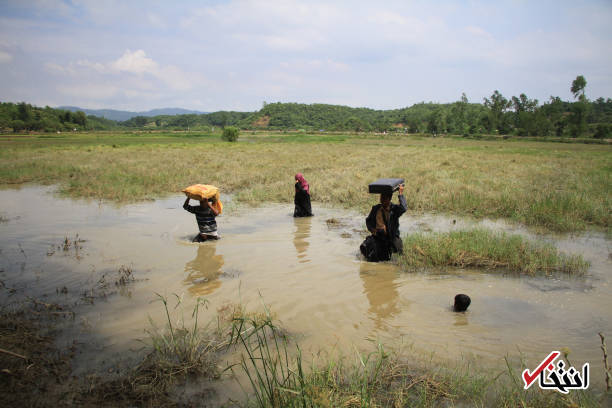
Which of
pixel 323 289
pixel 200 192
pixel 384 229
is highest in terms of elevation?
pixel 200 192

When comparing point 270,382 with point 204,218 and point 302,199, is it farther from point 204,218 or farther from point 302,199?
point 302,199

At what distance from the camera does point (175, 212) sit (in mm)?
9672

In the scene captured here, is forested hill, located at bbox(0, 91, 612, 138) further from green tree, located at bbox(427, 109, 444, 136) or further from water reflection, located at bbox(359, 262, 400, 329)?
water reflection, located at bbox(359, 262, 400, 329)

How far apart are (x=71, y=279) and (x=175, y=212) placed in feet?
15.7

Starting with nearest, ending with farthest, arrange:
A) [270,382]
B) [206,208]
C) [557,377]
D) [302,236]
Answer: [557,377] < [270,382] < [206,208] < [302,236]

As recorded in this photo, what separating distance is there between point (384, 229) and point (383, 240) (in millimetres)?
250

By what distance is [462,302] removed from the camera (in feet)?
12.9


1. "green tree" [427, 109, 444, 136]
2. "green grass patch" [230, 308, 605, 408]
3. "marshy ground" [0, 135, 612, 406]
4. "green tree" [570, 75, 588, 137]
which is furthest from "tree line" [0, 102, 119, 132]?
"green tree" [570, 75, 588, 137]

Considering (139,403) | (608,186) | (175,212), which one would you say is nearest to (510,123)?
(608,186)

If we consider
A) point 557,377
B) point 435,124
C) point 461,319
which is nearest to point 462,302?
point 461,319

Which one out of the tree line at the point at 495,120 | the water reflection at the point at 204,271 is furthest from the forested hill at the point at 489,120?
the water reflection at the point at 204,271

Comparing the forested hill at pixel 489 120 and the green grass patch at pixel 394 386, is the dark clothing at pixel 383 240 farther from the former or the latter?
the forested hill at pixel 489 120

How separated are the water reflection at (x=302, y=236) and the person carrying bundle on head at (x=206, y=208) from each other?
164 centimetres

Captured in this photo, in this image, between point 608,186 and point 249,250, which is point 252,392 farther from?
point 608,186
